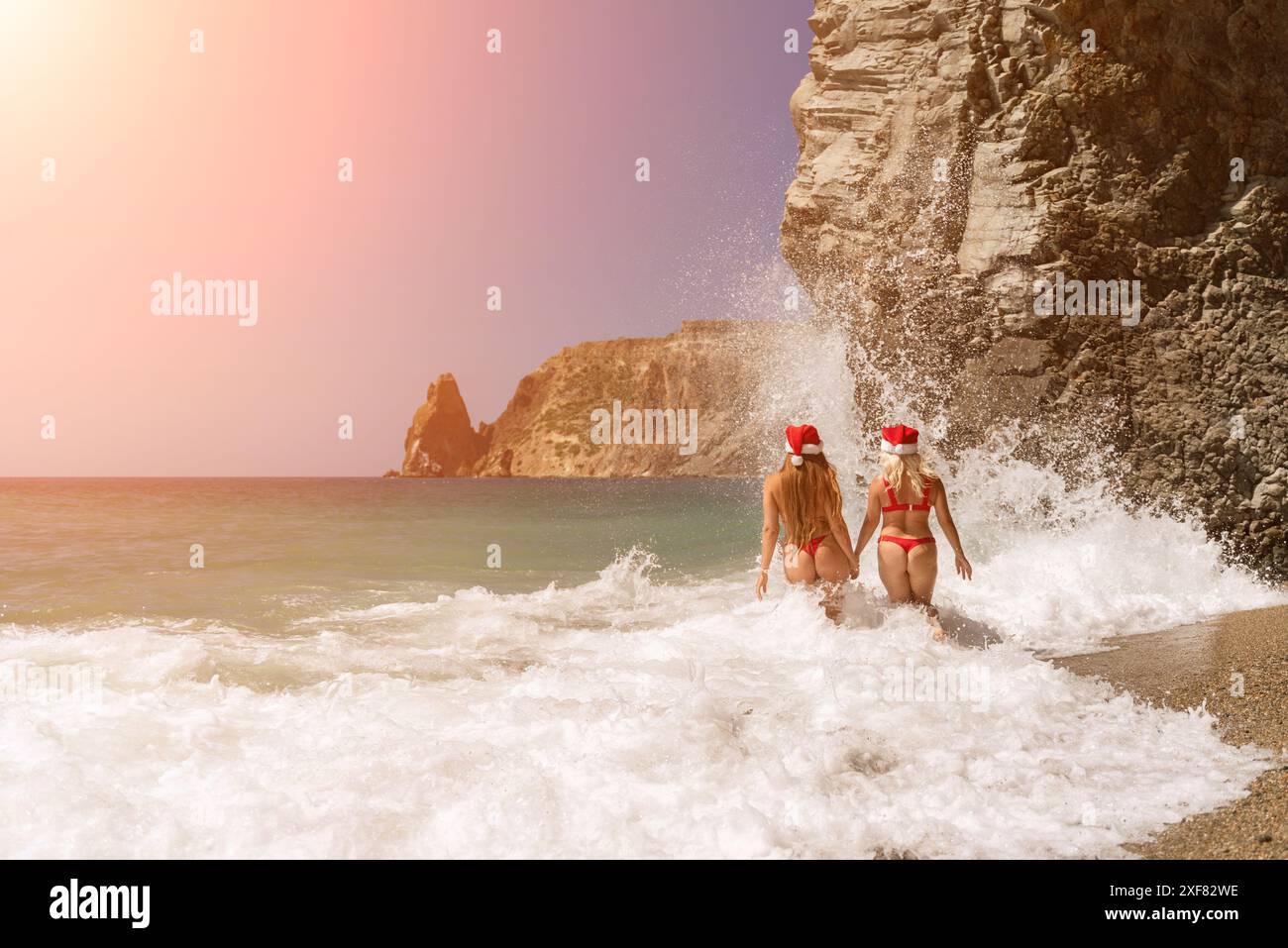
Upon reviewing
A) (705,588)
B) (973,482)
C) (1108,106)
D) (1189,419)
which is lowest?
(705,588)

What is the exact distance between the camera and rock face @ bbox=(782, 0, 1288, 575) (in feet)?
32.7

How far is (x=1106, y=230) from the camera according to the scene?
10.6m

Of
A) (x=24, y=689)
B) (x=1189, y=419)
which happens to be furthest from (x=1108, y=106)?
(x=24, y=689)

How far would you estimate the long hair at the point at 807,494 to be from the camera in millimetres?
7344

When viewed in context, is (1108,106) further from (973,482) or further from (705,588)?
(705,588)

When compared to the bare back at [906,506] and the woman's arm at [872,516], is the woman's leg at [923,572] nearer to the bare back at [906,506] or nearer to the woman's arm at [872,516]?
the bare back at [906,506]

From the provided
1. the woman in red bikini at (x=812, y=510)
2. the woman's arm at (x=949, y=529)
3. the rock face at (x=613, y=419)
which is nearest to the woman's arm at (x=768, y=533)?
the woman in red bikini at (x=812, y=510)

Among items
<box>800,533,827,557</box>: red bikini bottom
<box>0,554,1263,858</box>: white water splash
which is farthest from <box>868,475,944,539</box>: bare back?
<box>0,554,1263,858</box>: white water splash

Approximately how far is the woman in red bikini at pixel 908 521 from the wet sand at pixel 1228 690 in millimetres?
1244

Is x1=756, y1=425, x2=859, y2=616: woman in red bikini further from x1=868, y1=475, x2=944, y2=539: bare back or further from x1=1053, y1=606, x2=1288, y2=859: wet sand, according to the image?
x1=1053, y1=606, x2=1288, y2=859: wet sand

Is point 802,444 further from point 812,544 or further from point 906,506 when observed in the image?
point 906,506

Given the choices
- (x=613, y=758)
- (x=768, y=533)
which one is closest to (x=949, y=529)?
(x=768, y=533)
